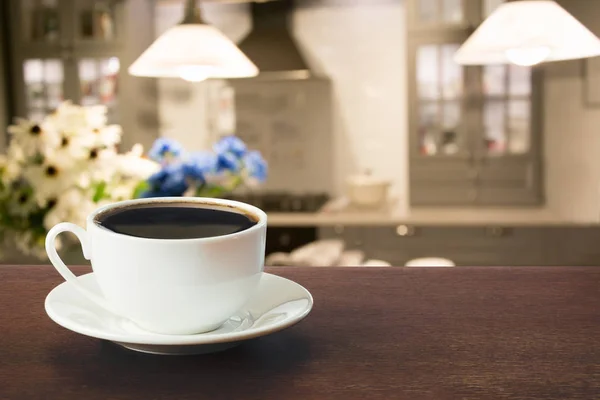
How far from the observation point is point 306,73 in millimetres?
4711

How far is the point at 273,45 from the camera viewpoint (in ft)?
15.7

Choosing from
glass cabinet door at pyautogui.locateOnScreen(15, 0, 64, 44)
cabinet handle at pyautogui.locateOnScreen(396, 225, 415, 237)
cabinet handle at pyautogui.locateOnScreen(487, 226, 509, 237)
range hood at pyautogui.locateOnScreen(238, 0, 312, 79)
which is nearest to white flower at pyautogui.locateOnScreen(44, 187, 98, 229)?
cabinet handle at pyautogui.locateOnScreen(396, 225, 415, 237)

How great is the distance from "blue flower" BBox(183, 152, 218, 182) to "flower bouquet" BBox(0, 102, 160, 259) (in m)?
0.10

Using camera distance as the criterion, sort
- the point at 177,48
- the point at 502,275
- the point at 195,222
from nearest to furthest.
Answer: the point at 195,222, the point at 502,275, the point at 177,48

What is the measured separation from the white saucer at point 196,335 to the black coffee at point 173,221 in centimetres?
6

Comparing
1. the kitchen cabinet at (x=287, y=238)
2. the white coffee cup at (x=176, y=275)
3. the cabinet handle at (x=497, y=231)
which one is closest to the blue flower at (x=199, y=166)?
the white coffee cup at (x=176, y=275)

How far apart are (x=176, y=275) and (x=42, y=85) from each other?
4.94m

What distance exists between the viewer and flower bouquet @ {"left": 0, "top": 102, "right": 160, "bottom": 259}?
4.16ft

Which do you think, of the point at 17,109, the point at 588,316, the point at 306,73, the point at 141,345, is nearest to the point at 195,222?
the point at 141,345

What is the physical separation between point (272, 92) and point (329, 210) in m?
0.96

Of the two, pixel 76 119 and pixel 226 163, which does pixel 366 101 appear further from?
pixel 76 119

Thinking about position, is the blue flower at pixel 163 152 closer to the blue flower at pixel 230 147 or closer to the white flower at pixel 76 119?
the blue flower at pixel 230 147

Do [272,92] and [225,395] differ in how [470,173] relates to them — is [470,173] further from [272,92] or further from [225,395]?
[225,395]

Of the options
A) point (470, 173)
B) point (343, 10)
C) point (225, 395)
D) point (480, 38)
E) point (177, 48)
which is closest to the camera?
point (225, 395)
